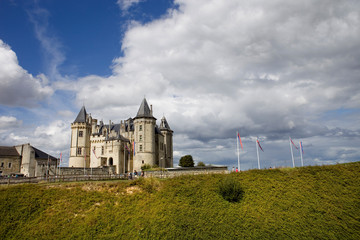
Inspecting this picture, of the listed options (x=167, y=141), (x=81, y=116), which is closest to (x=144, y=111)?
(x=167, y=141)

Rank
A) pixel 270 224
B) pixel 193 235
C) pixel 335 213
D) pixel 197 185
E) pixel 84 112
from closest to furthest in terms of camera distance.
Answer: pixel 193 235
pixel 270 224
pixel 335 213
pixel 197 185
pixel 84 112

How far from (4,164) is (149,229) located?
58042 millimetres

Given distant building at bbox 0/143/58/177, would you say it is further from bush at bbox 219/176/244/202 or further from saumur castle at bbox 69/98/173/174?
bush at bbox 219/176/244/202

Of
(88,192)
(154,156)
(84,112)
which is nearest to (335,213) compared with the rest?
(88,192)

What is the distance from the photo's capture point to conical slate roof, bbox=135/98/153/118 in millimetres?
60241

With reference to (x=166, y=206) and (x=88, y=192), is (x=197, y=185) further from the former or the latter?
(x=88, y=192)

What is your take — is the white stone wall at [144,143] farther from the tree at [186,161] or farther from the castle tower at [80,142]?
the castle tower at [80,142]

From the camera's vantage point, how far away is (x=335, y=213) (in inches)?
787

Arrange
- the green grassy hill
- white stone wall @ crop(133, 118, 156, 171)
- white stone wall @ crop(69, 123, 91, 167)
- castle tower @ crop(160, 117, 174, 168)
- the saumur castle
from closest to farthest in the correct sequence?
1. the green grassy hill
2. white stone wall @ crop(133, 118, 156, 171)
3. the saumur castle
4. white stone wall @ crop(69, 123, 91, 167)
5. castle tower @ crop(160, 117, 174, 168)

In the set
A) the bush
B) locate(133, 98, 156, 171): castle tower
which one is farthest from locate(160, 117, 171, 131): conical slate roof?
the bush

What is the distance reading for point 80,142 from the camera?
219 feet

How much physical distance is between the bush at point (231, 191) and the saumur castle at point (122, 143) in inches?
1391

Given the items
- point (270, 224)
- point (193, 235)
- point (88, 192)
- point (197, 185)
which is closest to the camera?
point (193, 235)

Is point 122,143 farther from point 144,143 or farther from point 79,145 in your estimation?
point 79,145
